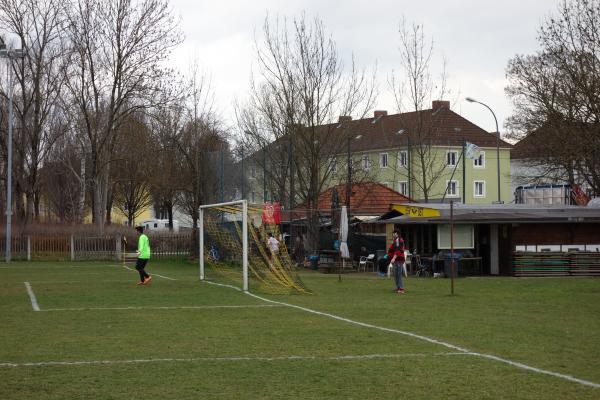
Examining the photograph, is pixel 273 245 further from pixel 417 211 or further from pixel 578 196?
pixel 578 196

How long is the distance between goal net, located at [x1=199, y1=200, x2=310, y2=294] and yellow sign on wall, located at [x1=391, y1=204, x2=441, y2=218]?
24.0ft

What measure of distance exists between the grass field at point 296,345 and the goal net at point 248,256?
2.07 meters

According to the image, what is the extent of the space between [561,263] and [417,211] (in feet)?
19.5

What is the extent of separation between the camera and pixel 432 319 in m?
16.5

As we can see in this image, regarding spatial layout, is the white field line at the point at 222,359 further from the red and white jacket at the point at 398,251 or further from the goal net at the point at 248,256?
the goal net at the point at 248,256

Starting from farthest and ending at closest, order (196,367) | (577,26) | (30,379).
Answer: (577,26)
(196,367)
(30,379)

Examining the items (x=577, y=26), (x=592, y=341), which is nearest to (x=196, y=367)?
(x=592, y=341)

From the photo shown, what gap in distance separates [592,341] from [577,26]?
82.9ft

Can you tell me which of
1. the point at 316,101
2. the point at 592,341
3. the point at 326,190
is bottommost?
the point at 592,341

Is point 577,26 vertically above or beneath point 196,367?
above

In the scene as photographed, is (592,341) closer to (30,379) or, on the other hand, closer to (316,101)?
(30,379)

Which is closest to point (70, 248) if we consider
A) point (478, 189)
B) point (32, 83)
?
point (32, 83)

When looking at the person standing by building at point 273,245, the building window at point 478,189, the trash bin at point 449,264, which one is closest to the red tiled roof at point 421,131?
the building window at point 478,189

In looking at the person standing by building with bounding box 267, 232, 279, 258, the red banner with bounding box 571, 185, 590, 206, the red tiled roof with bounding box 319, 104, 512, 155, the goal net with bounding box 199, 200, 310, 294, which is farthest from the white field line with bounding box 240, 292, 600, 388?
the red tiled roof with bounding box 319, 104, 512, 155
